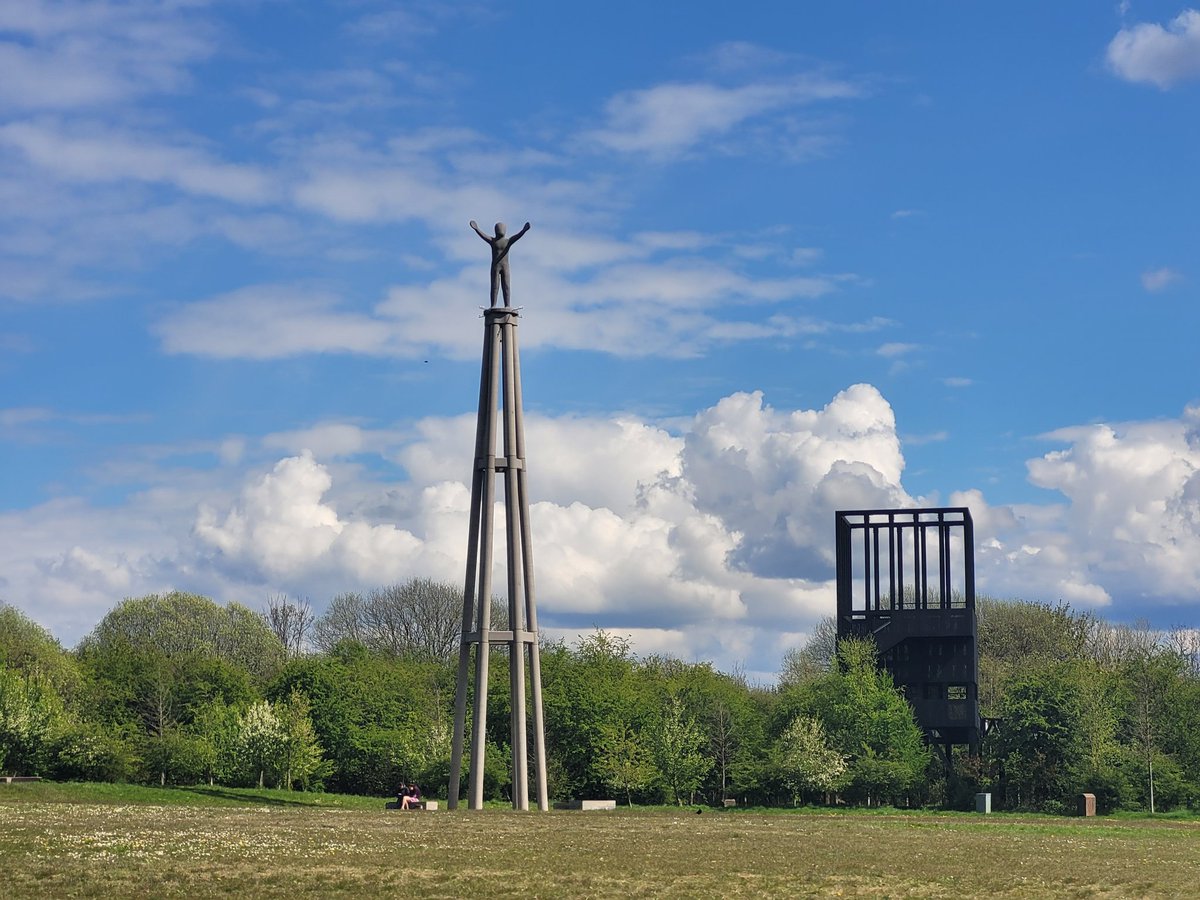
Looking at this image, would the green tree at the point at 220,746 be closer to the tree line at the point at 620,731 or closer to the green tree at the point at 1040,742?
the tree line at the point at 620,731

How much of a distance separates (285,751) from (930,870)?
48.3 m

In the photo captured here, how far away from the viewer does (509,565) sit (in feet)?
184

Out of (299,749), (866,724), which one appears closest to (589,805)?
(866,724)

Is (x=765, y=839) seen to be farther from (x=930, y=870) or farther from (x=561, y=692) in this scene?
(x=561, y=692)

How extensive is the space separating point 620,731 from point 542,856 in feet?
147

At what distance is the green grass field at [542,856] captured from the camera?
2683 cm

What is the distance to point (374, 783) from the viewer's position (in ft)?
262

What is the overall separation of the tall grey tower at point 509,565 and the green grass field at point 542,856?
6.60 metres

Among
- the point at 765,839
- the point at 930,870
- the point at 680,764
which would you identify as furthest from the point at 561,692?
the point at 930,870

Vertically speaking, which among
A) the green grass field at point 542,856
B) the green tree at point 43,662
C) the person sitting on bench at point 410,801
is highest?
the green tree at point 43,662

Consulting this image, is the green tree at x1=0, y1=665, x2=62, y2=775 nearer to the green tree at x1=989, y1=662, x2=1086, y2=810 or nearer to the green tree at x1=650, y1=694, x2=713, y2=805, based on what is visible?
the green tree at x1=650, y1=694, x2=713, y2=805

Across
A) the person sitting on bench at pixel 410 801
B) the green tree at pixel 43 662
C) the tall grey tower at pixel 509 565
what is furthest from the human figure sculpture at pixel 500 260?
the green tree at pixel 43 662

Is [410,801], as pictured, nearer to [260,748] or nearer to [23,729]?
[260,748]

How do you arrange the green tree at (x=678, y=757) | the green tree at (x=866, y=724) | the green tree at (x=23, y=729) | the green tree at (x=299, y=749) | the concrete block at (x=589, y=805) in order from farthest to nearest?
the green tree at (x=678, y=757)
the green tree at (x=299, y=749)
the green tree at (x=866, y=724)
the green tree at (x=23, y=729)
the concrete block at (x=589, y=805)
